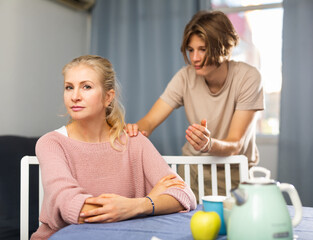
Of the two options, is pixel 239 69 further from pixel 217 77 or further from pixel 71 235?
pixel 71 235

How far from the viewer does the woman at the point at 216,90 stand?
5.82 feet

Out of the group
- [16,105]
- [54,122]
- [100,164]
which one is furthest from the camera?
[54,122]

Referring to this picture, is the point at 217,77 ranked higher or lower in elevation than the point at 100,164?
higher

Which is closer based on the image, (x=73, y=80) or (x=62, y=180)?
(x=62, y=180)

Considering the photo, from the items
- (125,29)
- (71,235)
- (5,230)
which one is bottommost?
(5,230)

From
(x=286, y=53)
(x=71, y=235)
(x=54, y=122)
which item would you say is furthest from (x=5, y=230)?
(x=286, y=53)

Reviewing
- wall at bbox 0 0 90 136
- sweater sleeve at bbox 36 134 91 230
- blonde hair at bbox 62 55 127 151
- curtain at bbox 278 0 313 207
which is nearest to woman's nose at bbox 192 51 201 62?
blonde hair at bbox 62 55 127 151

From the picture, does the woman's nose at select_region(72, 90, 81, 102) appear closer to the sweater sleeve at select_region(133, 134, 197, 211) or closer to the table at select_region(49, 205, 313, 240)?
the sweater sleeve at select_region(133, 134, 197, 211)

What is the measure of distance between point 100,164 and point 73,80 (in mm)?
324

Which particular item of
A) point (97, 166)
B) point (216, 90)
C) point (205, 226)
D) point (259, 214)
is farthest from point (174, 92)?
point (259, 214)

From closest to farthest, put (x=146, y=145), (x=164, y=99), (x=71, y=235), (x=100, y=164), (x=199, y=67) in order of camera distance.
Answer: (x=71, y=235), (x=100, y=164), (x=146, y=145), (x=199, y=67), (x=164, y=99)

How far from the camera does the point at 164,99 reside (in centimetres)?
197

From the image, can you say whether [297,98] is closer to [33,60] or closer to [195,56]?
[195,56]

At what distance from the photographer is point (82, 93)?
55.1 inches
